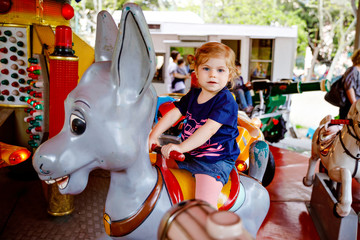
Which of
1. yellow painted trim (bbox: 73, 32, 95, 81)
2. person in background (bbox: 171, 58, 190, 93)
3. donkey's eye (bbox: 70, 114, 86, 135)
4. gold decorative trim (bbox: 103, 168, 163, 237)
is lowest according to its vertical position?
person in background (bbox: 171, 58, 190, 93)

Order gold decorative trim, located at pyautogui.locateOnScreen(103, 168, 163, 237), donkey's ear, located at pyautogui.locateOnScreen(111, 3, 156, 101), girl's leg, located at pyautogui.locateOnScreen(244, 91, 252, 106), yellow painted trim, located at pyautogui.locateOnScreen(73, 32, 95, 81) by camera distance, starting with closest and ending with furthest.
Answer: donkey's ear, located at pyautogui.locateOnScreen(111, 3, 156, 101), gold decorative trim, located at pyautogui.locateOnScreen(103, 168, 163, 237), yellow painted trim, located at pyautogui.locateOnScreen(73, 32, 95, 81), girl's leg, located at pyautogui.locateOnScreen(244, 91, 252, 106)

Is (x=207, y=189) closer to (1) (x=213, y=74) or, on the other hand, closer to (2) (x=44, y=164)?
(1) (x=213, y=74)

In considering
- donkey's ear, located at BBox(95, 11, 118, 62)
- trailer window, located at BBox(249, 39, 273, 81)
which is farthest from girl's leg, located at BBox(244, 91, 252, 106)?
trailer window, located at BBox(249, 39, 273, 81)

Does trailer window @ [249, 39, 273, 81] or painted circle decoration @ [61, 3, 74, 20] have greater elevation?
painted circle decoration @ [61, 3, 74, 20]

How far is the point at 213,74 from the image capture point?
60.6 inches

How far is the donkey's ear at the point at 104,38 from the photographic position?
4.76 feet

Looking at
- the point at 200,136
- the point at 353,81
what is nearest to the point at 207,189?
the point at 200,136

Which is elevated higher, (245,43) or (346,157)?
(245,43)

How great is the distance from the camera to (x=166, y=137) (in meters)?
3.09

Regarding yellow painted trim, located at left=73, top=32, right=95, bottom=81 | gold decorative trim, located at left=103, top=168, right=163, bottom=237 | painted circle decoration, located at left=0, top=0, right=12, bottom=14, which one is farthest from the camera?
yellow painted trim, located at left=73, top=32, right=95, bottom=81

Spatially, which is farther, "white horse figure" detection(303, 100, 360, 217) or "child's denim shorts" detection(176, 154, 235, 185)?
"white horse figure" detection(303, 100, 360, 217)

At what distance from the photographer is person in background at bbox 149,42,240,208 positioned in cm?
150

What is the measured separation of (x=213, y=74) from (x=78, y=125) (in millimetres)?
624

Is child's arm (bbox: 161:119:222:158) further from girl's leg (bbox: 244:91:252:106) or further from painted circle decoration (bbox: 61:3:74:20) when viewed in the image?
girl's leg (bbox: 244:91:252:106)
